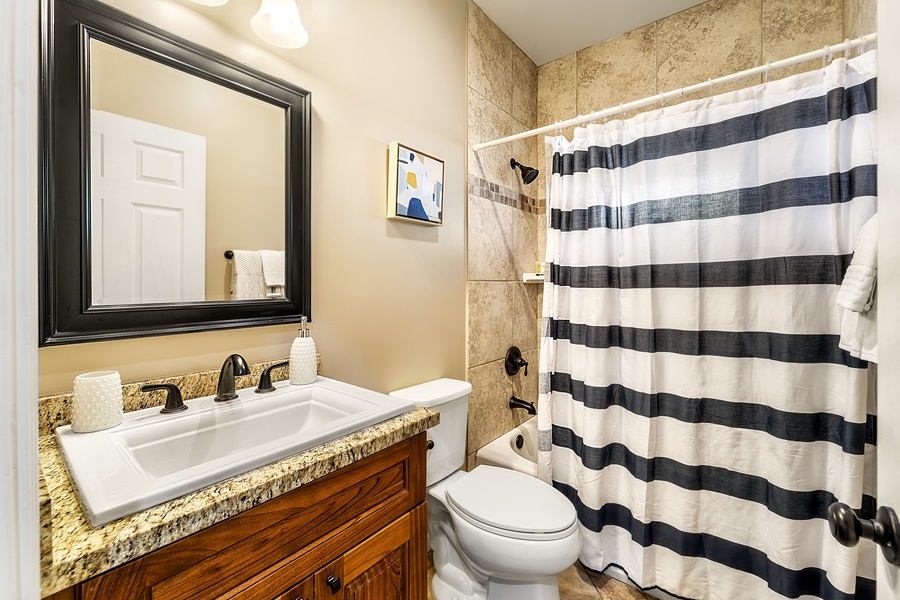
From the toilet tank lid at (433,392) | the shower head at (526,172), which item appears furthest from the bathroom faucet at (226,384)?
the shower head at (526,172)

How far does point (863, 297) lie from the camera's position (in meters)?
0.97

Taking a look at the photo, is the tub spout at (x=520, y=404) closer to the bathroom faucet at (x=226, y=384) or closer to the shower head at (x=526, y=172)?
the shower head at (x=526, y=172)

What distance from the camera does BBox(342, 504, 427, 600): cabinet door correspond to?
33.9 inches

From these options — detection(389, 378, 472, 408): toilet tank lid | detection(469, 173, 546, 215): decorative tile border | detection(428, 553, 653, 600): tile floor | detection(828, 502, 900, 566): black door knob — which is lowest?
detection(428, 553, 653, 600): tile floor

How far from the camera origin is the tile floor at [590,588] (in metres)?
1.59

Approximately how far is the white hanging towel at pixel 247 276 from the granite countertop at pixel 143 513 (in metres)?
0.52

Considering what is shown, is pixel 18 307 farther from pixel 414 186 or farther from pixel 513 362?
pixel 513 362

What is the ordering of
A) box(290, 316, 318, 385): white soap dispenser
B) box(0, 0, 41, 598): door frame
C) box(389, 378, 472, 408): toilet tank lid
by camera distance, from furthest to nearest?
1. box(389, 378, 472, 408): toilet tank lid
2. box(290, 316, 318, 385): white soap dispenser
3. box(0, 0, 41, 598): door frame

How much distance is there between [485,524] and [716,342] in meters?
1.06

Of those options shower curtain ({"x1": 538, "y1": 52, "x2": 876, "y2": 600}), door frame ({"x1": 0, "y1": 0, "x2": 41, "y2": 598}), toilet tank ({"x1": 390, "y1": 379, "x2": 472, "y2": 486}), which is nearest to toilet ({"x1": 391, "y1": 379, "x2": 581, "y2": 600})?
toilet tank ({"x1": 390, "y1": 379, "x2": 472, "y2": 486})

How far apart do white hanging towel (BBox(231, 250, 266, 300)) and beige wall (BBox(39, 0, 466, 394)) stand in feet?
0.39

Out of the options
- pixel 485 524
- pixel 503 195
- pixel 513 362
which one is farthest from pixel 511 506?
pixel 503 195

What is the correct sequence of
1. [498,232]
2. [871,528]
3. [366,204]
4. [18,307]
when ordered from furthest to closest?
1. [498,232]
2. [366,204]
3. [871,528]
4. [18,307]

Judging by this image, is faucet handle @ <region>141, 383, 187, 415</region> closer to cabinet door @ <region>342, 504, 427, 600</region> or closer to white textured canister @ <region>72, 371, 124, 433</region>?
white textured canister @ <region>72, 371, 124, 433</region>
